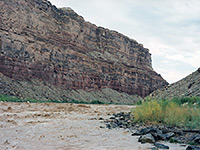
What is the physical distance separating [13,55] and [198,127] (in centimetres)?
4328

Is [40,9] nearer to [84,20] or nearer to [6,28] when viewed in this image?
[6,28]

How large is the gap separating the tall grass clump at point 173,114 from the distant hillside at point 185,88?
1.00 m

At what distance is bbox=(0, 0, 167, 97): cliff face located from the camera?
44.7m

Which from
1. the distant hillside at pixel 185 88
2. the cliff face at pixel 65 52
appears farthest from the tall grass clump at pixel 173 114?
the cliff face at pixel 65 52

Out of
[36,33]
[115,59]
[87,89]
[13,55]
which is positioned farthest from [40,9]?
[115,59]

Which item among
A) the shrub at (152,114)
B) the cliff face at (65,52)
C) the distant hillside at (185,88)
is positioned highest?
the cliff face at (65,52)

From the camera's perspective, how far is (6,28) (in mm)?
44000

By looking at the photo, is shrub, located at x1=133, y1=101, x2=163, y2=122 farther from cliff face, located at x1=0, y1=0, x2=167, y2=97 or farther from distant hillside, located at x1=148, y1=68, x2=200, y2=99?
cliff face, located at x1=0, y1=0, x2=167, y2=97

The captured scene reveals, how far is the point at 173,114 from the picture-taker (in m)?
8.12

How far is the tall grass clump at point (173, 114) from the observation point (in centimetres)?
730

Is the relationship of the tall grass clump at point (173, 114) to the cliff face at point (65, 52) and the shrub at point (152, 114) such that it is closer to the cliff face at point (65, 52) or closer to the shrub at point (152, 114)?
the shrub at point (152, 114)

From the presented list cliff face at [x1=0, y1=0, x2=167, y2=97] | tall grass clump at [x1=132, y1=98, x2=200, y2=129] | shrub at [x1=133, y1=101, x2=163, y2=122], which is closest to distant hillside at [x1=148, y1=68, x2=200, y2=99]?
tall grass clump at [x1=132, y1=98, x2=200, y2=129]

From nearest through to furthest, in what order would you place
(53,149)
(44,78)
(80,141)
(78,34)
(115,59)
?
(53,149) < (80,141) < (44,78) < (78,34) < (115,59)

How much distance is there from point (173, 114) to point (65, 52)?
5195 centimetres
